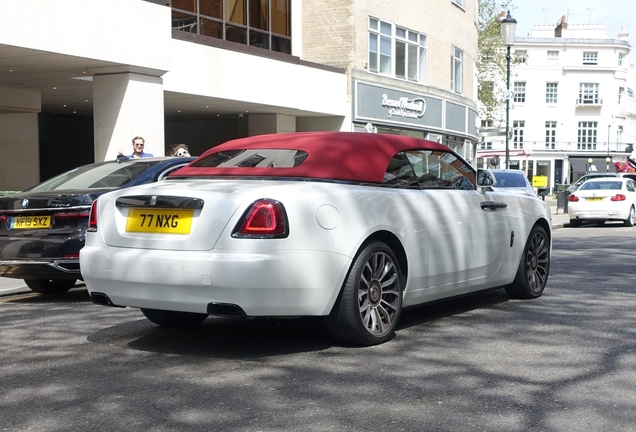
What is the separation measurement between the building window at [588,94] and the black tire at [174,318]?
288 ft

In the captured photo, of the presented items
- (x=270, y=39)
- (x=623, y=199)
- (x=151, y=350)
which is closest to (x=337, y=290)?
(x=151, y=350)

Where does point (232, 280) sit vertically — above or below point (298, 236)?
below

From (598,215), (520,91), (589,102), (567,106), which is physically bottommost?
(598,215)

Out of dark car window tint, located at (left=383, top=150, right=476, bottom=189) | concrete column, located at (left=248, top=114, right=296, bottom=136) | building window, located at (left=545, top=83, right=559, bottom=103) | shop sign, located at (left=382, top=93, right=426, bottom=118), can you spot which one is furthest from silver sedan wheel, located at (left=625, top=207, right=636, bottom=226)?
building window, located at (left=545, top=83, right=559, bottom=103)

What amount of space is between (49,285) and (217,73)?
14754mm

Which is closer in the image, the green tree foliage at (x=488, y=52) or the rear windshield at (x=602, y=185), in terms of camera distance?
the rear windshield at (x=602, y=185)

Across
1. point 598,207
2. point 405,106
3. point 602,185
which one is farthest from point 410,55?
point 598,207

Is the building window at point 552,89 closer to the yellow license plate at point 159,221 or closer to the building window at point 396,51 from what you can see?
the building window at point 396,51

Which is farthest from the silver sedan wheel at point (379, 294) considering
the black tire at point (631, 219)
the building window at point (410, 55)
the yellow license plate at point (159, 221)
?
the building window at point (410, 55)

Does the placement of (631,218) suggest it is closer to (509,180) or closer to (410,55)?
(509,180)

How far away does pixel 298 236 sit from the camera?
5.36m

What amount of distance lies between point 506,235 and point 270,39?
67.9 feet

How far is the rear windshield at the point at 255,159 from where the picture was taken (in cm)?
620

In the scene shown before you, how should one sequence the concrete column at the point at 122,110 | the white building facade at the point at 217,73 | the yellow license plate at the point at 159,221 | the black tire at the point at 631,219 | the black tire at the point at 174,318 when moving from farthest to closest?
the black tire at the point at 631,219 → the concrete column at the point at 122,110 → the white building facade at the point at 217,73 → the black tire at the point at 174,318 → the yellow license plate at the point at 159,221
